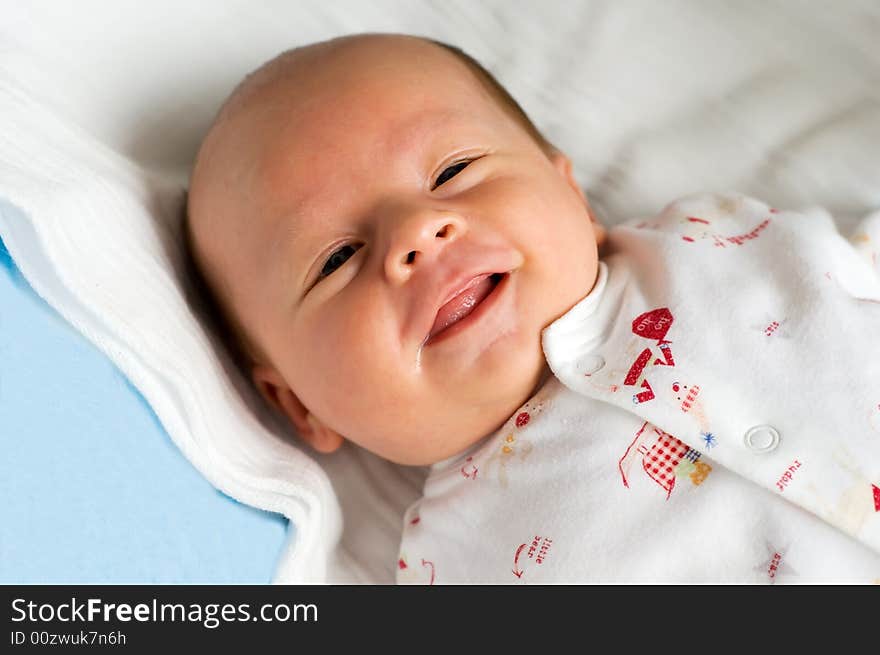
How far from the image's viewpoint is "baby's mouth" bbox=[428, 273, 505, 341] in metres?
1.27

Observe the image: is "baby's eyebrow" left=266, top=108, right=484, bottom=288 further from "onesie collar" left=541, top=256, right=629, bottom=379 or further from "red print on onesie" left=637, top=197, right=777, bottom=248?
"red print on onesie" left=637, top=197, right=777, bottom=248

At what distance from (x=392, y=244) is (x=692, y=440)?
42cm

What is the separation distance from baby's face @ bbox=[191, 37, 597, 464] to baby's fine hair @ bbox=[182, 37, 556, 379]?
59 millimetres

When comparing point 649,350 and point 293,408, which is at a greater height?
point 649,350

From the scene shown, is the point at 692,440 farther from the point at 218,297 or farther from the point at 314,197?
the point at 218,297

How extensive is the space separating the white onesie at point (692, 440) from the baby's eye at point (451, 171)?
0.23 meters

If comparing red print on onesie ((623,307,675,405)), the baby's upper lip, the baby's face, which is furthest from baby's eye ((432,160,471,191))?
red print on onesie ((623,307,675,405))

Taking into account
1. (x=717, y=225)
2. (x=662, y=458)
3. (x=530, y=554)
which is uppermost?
(x=717, y=225)

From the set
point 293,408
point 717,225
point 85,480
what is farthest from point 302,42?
point 85,480

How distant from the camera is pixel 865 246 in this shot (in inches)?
59.3

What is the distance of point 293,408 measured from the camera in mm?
1481

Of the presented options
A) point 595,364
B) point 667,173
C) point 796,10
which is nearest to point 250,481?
point 595,364

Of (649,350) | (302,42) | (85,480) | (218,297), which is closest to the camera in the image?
(85,480)
